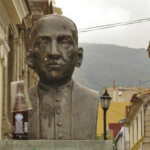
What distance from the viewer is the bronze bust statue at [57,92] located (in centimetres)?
748

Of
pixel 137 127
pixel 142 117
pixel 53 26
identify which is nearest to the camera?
pixel 53 26

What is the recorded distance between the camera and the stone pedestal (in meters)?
6.99

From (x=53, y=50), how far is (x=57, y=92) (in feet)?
1.65

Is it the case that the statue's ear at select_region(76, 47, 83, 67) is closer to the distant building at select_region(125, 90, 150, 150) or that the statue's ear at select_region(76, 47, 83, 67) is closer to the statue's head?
the statue's head

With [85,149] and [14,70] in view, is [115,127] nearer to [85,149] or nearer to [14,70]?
[14,70]

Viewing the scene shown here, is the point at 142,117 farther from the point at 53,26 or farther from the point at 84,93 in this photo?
the point at 53,26

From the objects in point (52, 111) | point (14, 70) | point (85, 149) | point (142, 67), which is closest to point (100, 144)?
point (85, 149)

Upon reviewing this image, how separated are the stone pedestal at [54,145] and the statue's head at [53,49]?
0.84 metres

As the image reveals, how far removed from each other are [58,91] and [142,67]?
18777 centimetres

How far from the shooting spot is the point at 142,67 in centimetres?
19438

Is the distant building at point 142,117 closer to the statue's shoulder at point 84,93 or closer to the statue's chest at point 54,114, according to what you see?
the statue's shoulder at point 84,93

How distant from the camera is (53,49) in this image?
745cm

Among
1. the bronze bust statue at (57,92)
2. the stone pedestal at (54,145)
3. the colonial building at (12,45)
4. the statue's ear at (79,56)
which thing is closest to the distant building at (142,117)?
the colonial building at (12,45)

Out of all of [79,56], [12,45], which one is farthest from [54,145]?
[12,45]
